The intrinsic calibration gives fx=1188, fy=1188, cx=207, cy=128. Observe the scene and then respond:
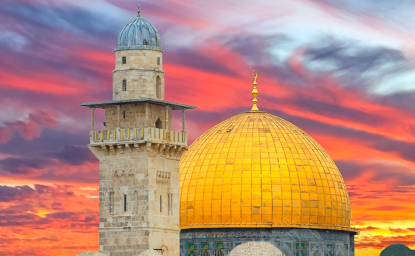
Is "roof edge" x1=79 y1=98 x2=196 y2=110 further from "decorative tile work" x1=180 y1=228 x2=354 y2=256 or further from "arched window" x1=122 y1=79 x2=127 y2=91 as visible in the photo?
"decorative tile work" x1=180 y1=228 x2=354 y2=256

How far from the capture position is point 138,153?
195 ft

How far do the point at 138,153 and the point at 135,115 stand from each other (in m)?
2.06

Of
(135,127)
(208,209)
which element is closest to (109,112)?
(135,127)

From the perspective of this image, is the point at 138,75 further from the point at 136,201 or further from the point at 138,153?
the point at 136,201

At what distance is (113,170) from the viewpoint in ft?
197

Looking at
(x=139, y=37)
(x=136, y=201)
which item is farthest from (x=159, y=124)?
(x=139, y=37)

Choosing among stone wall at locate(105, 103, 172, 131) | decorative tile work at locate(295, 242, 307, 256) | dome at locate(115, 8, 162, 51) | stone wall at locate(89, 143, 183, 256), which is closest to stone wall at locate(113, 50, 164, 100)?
dome at locate(115, 8, 162, 51)

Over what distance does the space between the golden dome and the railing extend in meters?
8.33

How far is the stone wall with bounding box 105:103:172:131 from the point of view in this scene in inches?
2360

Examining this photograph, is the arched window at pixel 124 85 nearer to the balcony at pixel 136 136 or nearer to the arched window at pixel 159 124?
the balcony at pixel 136 136

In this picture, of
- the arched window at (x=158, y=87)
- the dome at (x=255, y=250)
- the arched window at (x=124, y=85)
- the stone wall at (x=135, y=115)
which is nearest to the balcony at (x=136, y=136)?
the stone wall at (x=135, y=115)

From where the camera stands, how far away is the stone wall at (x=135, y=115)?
2360 inches

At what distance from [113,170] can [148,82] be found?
480cm

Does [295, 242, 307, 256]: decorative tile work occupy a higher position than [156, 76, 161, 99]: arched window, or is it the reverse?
[156, 76, 161, 99]: arched window
